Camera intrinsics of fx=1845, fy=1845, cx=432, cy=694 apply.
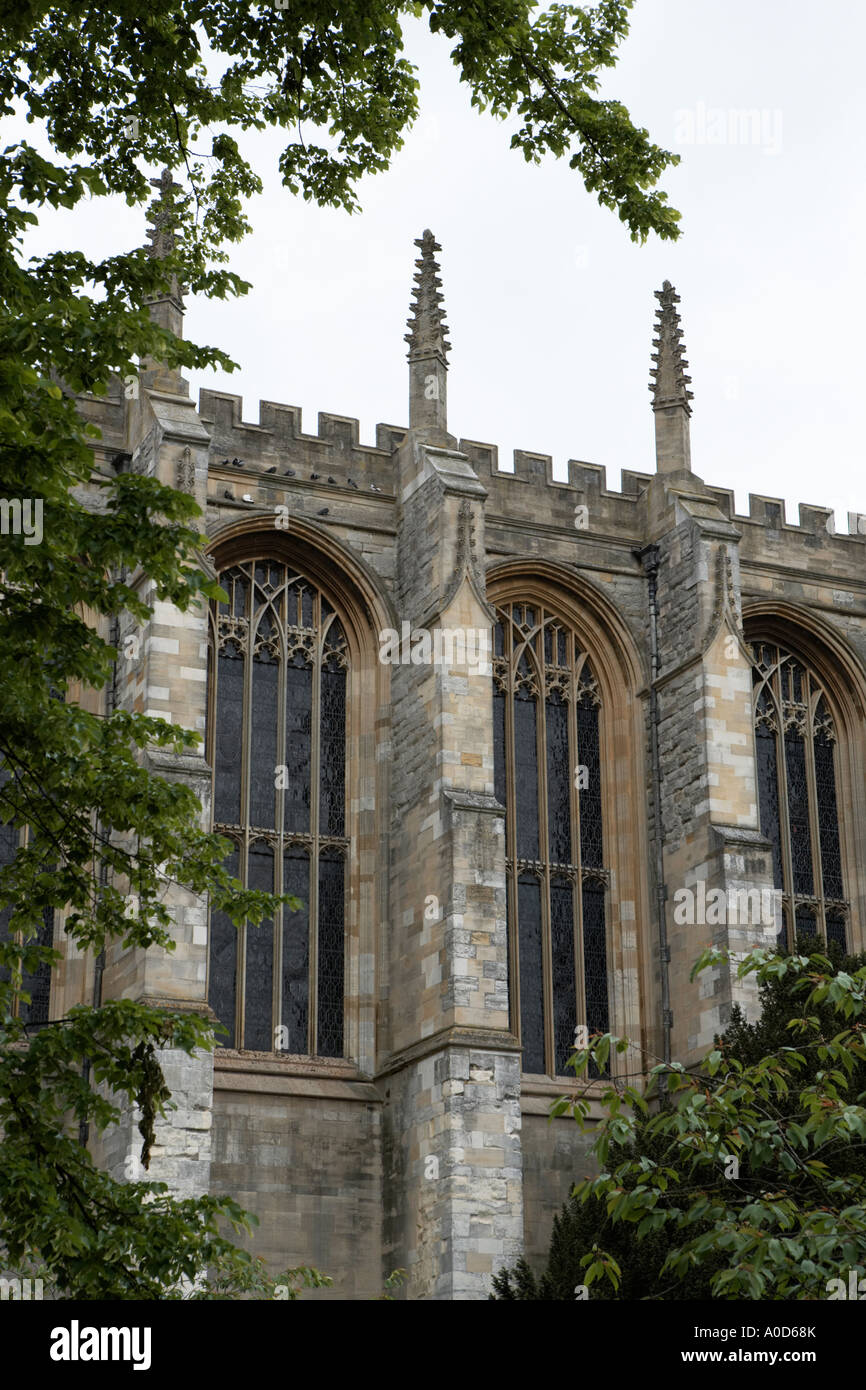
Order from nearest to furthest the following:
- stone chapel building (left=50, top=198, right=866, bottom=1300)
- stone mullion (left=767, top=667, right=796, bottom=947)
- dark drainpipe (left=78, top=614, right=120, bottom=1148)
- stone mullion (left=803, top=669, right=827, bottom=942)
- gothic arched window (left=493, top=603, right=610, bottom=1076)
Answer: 1. dark drainpipe (left=78, top=614, right=120, bottom=1148)
2. stone chapel building (left=50, top=198, right=866, bottom=1300)
3. gothic arched window (left=493, top=603, right=610, bottom=1076)
4. stone mullion (left=767, top=667, right=796, bottom=947)
5. stone mullion (left=803, top=669, right=827, bottom=942)

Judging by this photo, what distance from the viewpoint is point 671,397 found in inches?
969

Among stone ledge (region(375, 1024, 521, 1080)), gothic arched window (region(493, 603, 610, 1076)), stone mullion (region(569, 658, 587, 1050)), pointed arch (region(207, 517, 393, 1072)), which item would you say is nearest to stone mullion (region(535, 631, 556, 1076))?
gothic arched window (region(493, 603, 610, 1076))

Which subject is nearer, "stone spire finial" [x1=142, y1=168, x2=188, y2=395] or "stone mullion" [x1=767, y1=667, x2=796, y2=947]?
"stone spire finial" [x1=142, y1=168, x2=188, y2=395]

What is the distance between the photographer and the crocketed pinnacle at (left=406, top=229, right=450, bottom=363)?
2289cm

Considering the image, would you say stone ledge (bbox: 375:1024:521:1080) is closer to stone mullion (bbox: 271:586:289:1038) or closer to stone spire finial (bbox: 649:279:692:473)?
stone mullion (bbox: 271:586:289:1038)

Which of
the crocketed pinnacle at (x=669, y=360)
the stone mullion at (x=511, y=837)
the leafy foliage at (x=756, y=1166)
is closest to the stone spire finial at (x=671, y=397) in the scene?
the crocketed pinnacle at (x=669, y=360)

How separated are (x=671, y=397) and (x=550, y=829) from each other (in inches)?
240

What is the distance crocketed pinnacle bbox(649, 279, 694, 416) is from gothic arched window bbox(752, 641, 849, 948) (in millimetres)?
3603

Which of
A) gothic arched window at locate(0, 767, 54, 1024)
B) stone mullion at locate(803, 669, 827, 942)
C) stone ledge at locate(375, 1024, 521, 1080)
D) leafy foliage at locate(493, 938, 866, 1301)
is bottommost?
leafy foliage at locate(493, 938, 866, 1301)

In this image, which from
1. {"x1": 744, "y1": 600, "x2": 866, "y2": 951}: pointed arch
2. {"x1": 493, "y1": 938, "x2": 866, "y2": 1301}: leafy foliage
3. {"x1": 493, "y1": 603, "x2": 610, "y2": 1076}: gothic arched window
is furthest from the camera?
{"x1": 744, "y1": 600, "x2": 866, "y2": 951}: pointed arch

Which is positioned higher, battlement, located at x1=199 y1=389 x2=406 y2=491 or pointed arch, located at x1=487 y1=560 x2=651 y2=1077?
battlement, located at x1=199 y1=389 x2=406 y2=491

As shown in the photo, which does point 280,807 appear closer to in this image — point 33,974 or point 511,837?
point 511,837

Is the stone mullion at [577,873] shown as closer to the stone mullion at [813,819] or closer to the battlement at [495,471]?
the battlement at [495,471]

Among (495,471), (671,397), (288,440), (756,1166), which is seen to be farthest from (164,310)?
(756,1166)
